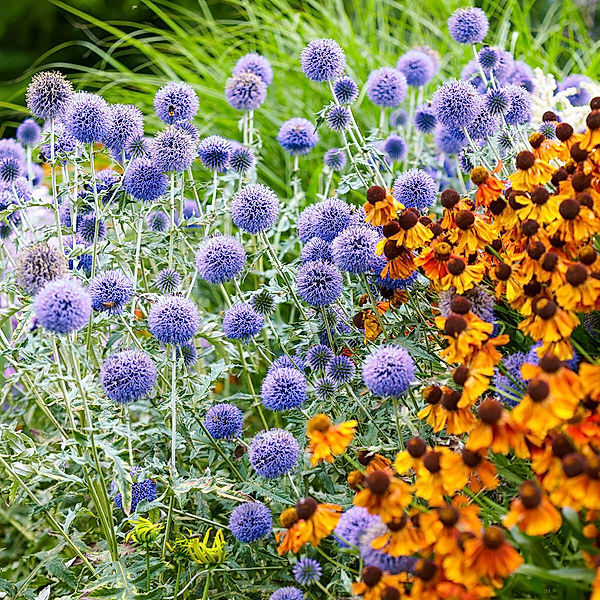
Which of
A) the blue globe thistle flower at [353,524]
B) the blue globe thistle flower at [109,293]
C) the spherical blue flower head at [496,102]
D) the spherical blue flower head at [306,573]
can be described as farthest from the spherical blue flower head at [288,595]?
the spherical blue flower head at [496,102]

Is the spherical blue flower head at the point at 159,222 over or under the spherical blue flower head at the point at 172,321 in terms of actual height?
under

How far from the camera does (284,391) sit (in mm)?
1562

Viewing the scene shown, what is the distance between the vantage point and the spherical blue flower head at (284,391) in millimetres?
1556

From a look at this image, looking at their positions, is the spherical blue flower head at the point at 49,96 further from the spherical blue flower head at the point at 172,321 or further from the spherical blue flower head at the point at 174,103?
the spherical blue flower head at the point at 172,321

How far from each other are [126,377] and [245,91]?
1067 millimetres

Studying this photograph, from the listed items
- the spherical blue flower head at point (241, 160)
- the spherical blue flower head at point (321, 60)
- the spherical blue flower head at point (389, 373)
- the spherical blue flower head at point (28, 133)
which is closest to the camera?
the spherical blue flower head at point (389, 373)

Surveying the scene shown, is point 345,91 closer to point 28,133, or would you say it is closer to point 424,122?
Result: point 424,122

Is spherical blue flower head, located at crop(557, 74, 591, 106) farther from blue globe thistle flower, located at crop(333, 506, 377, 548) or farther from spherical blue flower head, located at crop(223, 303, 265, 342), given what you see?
blue globe thistle flower, located at crop(333, 506, 377, 548)

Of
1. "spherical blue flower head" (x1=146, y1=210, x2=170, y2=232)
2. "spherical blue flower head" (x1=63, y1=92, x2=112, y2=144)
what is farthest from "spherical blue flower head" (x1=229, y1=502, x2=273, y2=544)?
"spherical blue flower head" (x1=146, y1=210, x2=170, y2=232)

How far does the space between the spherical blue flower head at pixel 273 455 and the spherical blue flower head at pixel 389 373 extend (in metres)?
0.23

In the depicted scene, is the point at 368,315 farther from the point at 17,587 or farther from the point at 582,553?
the point at 17,587

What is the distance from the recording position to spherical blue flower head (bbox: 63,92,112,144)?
5.85 feet

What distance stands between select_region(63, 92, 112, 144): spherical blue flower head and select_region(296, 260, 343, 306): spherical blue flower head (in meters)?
0.63

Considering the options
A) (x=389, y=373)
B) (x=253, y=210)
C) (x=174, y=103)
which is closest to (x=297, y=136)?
(x=174, y=103)
